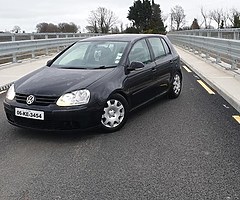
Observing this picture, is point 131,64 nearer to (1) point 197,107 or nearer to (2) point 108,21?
(1) point 197,107

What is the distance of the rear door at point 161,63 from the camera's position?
6.28 meters

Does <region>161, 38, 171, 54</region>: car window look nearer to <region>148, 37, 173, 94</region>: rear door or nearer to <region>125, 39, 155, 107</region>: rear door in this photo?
<region>148, 37, 173, 94</region>: rear door

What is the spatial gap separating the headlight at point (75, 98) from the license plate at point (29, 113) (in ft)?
0.97

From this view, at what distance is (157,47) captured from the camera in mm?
6676

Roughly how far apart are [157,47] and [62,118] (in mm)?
3061

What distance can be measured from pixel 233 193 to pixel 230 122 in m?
2.46

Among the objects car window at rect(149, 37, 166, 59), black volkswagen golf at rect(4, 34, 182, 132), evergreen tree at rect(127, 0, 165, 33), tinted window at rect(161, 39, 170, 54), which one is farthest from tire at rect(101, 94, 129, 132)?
evergreen tree at rect(127, 0, 165, 33)

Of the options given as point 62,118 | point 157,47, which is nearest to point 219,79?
point 157,47

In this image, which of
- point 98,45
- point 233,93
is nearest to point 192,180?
point 98,45

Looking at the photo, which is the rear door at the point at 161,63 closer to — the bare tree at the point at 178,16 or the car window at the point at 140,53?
the car window at the point at 140,53

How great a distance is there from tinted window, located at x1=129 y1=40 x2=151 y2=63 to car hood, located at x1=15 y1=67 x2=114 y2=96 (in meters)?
0.70

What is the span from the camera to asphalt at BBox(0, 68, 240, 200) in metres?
3.19

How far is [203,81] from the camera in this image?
9734mm

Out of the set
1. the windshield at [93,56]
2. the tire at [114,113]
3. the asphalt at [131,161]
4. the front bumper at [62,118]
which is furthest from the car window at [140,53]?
the front bumper at [62,118]
